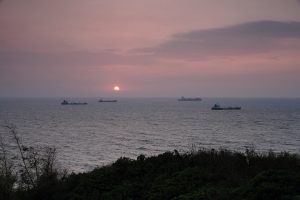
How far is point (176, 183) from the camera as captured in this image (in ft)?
44.7

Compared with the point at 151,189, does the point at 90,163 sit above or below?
below

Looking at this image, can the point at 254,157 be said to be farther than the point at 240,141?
No

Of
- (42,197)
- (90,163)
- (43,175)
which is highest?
(43,175)

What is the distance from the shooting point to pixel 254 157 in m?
16.9

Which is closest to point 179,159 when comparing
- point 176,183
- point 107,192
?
point 176,183

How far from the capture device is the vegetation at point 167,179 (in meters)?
11.4

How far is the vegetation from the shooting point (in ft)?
37.4

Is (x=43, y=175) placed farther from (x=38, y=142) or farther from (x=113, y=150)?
(x=38, y=142)

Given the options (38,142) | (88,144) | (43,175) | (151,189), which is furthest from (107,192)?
(38,142)

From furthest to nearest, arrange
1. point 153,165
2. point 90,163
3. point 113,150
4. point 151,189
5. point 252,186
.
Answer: point 113,150, point 90,163, point 153,165, point 151,189, point 252,186

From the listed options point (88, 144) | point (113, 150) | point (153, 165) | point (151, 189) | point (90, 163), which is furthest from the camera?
point (88, 144)

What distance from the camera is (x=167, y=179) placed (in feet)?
46.7

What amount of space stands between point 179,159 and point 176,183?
3.89 meters

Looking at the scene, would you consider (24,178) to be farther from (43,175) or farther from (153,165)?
(153,165)
